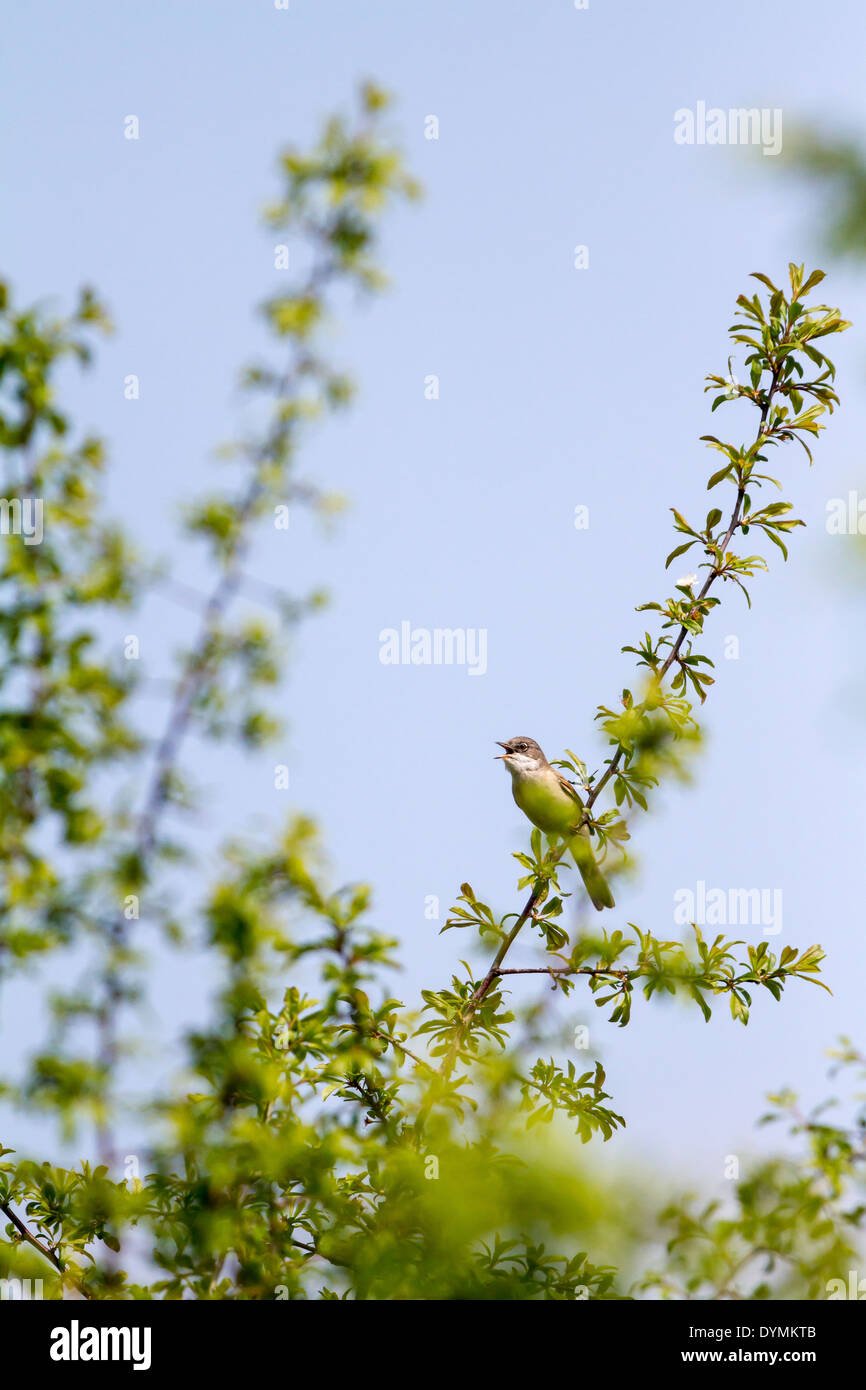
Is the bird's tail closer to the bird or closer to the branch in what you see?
the bird

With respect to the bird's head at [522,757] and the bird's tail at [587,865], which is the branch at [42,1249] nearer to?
the bird's tail at [587,865]

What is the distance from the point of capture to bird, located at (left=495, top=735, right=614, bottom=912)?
9.66 feet

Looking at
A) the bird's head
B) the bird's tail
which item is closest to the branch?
the bird's tail

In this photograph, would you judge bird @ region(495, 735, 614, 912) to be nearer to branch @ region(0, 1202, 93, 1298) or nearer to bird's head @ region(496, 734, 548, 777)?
bird's head @ region(496, 734, 548, 777)

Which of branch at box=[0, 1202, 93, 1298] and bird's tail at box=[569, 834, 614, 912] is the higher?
bird's tail at box=[569, 834, 614, 912]

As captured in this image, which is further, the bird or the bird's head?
the bird's head

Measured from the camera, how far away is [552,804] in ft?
11.3

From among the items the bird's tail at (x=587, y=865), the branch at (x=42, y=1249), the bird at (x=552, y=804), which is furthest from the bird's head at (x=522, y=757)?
the branch at (x=42, y=1249)

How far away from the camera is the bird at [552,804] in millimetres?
2945

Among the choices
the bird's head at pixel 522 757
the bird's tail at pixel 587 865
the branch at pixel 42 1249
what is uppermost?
the bird's head at pixel 522 757

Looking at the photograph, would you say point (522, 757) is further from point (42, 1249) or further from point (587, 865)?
point (42, 1249)

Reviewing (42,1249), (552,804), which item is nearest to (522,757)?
(552,804)

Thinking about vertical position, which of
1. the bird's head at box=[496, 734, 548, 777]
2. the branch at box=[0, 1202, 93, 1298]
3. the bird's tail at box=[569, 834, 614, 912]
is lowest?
the branch at box=[0, 1202, 93, 1298]

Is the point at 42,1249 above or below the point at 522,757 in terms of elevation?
below
